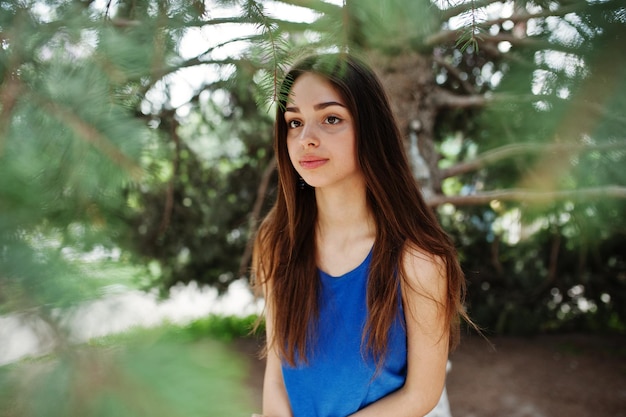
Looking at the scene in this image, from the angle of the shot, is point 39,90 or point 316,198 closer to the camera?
point 39,90

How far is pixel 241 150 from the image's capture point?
4785 millimetres

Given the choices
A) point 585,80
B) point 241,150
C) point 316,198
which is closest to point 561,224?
point 241,150

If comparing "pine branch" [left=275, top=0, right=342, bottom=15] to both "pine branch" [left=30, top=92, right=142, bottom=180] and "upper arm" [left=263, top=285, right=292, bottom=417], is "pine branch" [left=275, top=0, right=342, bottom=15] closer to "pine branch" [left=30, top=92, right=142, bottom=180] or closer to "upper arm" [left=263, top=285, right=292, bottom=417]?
"pine branch" [left=30, top=92, right=142, bottom=180]

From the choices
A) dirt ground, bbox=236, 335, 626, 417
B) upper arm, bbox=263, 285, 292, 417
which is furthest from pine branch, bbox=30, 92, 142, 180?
dirt ground, bbox=236, 335, 626, 417

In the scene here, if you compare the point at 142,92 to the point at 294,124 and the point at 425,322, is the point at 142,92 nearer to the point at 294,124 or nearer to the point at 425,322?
the point at 294,124

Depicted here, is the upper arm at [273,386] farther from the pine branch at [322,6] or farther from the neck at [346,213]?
the pine branch at [322,6]

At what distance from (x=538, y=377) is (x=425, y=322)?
10.4 ft

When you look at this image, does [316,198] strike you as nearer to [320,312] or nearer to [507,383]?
[320,312]

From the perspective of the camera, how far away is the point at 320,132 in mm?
1333

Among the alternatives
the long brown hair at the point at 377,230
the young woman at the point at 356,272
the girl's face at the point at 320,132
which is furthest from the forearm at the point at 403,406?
the girl's face at the point at 320,132

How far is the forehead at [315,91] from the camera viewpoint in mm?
Result: 1332

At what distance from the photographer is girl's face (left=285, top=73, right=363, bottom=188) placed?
1331mm

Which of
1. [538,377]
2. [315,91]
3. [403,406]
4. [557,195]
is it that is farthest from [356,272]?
[538,377]

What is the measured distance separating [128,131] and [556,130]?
0.87 meters
